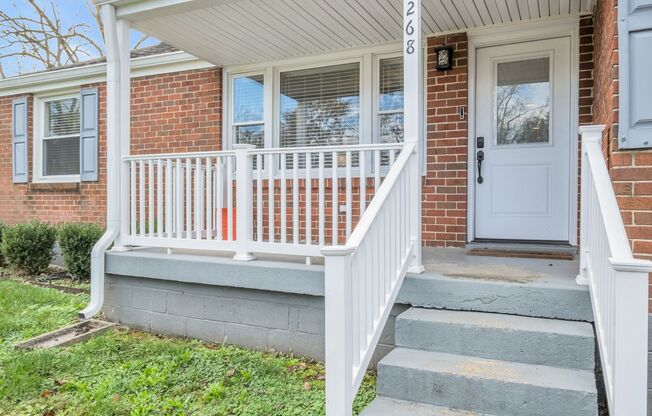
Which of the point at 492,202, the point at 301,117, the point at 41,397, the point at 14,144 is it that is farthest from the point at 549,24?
the point at 14,144

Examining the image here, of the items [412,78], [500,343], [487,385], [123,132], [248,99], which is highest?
[248,99]

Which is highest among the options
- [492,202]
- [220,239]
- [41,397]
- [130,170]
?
[130,170]

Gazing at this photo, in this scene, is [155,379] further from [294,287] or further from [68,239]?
[68,239]

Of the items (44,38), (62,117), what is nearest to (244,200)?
(62,117)

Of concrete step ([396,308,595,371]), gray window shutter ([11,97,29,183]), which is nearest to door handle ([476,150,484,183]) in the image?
concrete step ([396,308,595,371])

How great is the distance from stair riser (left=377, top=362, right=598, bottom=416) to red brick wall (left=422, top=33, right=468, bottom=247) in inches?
98.2

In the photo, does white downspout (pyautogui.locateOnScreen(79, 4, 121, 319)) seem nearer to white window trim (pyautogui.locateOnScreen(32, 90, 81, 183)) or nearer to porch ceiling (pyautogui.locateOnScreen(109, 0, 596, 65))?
porch ceiling (pyautogui.locateOnScreen(109, 0, 596, 65))

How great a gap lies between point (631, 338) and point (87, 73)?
734cm

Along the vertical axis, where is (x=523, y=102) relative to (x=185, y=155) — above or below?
above

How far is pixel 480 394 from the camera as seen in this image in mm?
2252

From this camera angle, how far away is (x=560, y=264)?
11.4 ft

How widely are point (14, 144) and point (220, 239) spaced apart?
229 inches

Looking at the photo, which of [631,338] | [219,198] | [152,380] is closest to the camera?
[631,338]

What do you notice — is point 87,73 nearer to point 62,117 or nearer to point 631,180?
point 62,117
